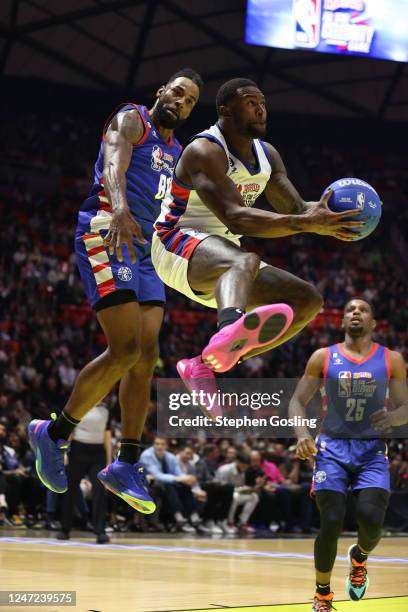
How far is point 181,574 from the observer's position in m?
9.94

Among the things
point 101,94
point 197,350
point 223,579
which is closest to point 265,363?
point 197,350

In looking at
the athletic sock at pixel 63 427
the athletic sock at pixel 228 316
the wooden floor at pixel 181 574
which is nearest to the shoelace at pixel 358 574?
the wooden floor at pixel 181 574

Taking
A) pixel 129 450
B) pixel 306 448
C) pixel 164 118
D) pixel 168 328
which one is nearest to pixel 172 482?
pixel 306 448

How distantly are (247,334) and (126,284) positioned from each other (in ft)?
4.99

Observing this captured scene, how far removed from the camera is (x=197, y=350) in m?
22.5

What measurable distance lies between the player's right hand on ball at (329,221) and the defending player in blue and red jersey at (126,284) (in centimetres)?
133

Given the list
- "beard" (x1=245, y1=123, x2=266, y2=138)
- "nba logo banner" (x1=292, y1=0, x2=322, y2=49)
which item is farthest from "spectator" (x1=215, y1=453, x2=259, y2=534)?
"nba logo banner" (x1=292, y1=0, x2=322, y2=49)

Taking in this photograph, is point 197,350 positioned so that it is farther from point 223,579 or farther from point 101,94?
point 223,579

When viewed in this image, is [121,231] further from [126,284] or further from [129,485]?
[129,485]

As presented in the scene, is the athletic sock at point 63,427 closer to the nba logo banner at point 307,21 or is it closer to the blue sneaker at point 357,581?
the blue sneaker at point 357,581

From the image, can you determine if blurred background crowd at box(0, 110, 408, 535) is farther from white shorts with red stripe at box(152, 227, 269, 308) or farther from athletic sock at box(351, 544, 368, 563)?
white shorts with red stripe at box(152, 227, 269, 308)

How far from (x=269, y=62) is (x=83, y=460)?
1812 cm

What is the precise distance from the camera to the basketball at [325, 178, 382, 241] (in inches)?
209

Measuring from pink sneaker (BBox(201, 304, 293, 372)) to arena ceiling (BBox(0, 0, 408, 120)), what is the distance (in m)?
21.7
